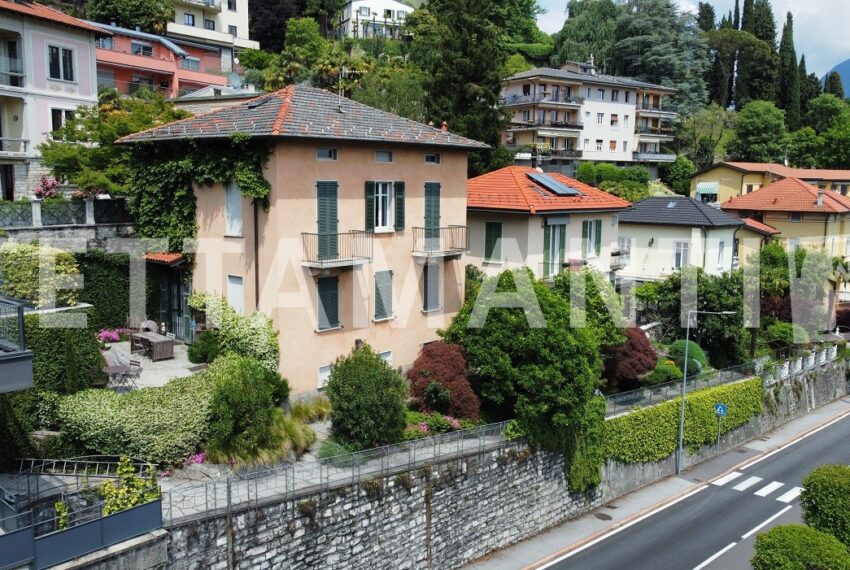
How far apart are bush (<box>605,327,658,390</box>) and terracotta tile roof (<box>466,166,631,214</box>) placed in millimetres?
5992

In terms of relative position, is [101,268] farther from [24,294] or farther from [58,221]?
[24,294]

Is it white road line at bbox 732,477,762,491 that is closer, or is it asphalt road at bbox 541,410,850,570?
asphalt road at bbox 541,410,850,570

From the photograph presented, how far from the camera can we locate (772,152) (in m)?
74.9

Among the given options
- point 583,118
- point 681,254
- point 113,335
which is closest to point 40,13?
point 113,335

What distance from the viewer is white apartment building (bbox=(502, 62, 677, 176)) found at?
64.9 metres

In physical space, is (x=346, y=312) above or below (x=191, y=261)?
below

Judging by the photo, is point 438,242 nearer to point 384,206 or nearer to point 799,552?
point 384,206

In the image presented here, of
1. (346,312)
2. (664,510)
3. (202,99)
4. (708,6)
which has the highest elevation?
(708,6)

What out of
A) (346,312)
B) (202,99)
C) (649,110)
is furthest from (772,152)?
(346,312)

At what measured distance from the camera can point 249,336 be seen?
2194cm

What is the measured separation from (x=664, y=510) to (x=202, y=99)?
102ft

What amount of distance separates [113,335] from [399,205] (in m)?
10.5

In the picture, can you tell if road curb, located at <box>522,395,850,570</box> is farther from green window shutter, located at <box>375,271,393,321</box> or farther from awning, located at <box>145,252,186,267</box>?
awning, located at <box>145,252,186,267</box>

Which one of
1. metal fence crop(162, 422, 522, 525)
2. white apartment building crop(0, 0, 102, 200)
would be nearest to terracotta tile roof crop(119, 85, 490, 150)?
metal fence crop(162, 422, 522, 525)
